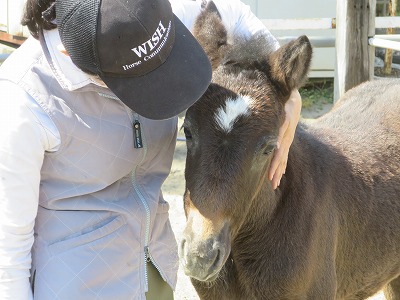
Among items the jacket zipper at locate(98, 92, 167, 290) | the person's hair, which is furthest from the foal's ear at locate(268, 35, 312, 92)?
the person's hair

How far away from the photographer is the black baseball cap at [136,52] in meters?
2.13

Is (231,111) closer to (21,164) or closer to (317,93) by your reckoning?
(21,164)

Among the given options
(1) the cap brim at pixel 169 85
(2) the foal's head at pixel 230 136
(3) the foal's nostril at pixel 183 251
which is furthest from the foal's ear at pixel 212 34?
(3) the foal's nostril at pixel 183 251

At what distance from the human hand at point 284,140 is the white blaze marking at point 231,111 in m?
0.25

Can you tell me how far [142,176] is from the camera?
2795 millimetres

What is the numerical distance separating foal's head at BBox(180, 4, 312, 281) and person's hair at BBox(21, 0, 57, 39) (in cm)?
75

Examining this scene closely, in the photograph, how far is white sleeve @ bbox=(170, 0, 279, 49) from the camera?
3.13 meters

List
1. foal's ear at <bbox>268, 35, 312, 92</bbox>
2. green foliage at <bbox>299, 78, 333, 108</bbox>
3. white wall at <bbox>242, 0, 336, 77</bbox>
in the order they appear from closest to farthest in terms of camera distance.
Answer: foal's ear at <bbox>268, 35, 312, 92</bbox> < green foliage at <bbox>299, 78, 333, 108</bbox> < white wall at <bbox>242, 0, 336, 77</bbox>

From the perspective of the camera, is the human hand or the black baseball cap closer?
the black baseball cap

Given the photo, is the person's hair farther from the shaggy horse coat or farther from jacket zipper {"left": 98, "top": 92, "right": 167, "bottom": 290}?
the shaggy horse coat

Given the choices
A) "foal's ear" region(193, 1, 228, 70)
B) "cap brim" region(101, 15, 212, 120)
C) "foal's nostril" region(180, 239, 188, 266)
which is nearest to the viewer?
"cap brim" region(101, 15, 212, 120)

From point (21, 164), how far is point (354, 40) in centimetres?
422

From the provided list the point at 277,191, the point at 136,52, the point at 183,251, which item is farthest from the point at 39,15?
the point at 277,191

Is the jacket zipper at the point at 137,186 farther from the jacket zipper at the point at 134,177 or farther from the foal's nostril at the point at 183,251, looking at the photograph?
the foal's nostril at the point at 183,251
